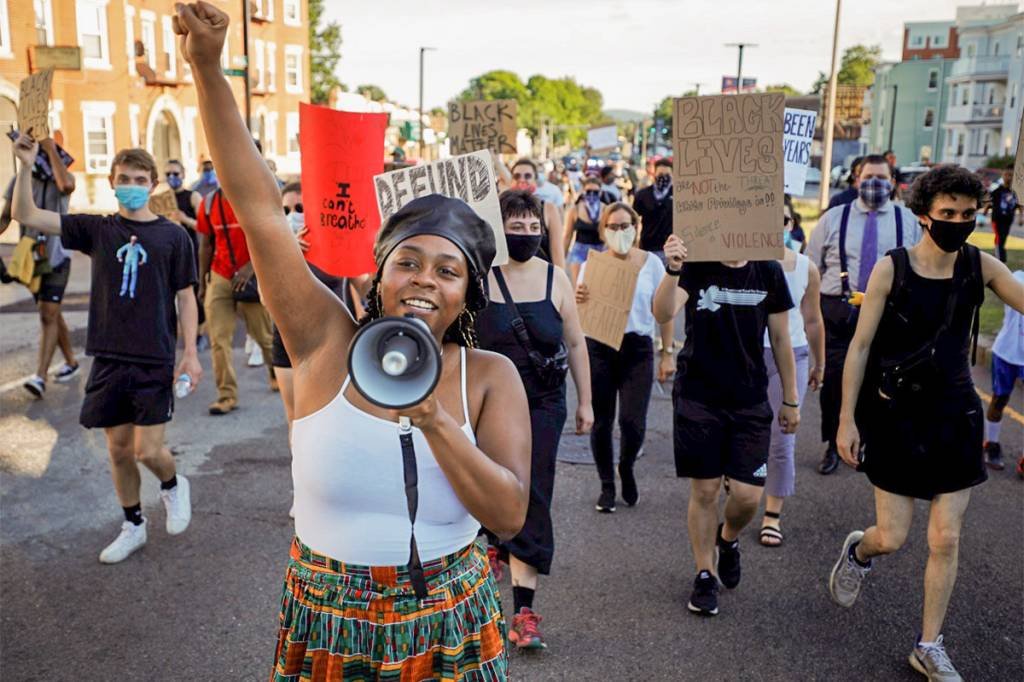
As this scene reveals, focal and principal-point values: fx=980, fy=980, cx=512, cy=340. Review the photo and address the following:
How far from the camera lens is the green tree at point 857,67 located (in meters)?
131

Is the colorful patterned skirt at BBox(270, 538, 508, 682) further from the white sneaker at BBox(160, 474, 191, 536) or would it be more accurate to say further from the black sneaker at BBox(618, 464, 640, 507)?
the black sneaker at BBox(618, 464, 640, 507)

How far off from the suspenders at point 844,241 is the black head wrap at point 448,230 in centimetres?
512

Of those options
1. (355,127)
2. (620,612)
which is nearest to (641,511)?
(620,612)

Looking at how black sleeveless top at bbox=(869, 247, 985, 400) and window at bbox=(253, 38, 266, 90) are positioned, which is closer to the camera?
black sleeveless top at bbox=(869, 247, 985, 400)

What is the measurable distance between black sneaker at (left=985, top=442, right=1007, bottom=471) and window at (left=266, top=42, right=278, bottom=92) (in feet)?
157

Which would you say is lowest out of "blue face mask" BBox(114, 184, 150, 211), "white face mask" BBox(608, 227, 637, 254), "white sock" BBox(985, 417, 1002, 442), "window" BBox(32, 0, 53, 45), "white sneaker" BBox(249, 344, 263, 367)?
"white sneaker" BBox(249, 344, 263, 367)

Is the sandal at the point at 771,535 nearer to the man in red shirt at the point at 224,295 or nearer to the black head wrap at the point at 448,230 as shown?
the black head wrap at the point at 448,230

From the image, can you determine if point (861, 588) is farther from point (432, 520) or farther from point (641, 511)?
point (432, 520)

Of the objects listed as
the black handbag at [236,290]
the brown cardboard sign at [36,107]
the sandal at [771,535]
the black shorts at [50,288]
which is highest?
the brown cardboard sign at [36,107]

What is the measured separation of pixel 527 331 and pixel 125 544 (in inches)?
97.8

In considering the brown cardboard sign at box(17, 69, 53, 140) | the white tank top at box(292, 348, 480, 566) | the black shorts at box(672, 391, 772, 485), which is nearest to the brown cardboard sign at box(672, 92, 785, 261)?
the black shorts at box(672, 391, 772, 485)

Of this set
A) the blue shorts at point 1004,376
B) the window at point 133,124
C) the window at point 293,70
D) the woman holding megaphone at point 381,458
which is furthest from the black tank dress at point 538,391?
the window at point 293,70

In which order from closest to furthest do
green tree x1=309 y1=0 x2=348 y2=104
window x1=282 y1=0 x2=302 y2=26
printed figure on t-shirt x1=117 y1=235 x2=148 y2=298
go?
printed figure on t-shirt x1=117 y1=235 x2=148 y2=298 → window x1=282 y1=0 x2=302 y2=26 → green tree x1=309 y1=0 x2=348 y2=104

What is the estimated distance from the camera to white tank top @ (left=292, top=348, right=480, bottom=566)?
2076mm
